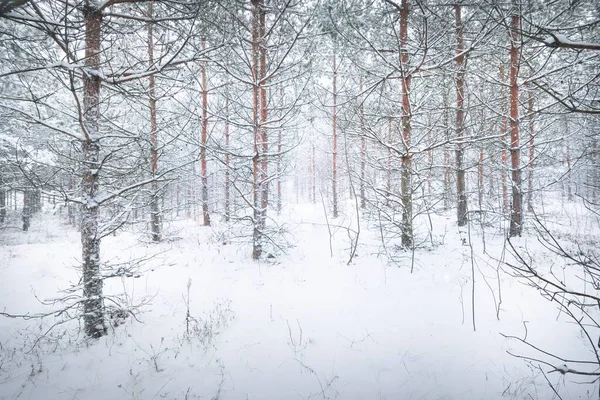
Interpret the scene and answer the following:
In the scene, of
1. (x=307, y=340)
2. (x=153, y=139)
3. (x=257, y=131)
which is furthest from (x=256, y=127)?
(x=307, y=340)

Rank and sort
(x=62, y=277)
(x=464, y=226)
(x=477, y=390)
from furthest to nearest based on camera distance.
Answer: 1. (x=464, y=226)
2. (x=62, y=277)
3. (x=477, y=390)

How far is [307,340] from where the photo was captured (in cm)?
369

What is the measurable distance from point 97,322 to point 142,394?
5.28 ft

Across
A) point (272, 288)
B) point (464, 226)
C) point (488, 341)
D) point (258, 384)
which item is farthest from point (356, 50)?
point (464, 226)

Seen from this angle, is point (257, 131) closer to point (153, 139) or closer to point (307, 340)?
point (153, 139)

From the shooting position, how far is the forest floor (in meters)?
2.97

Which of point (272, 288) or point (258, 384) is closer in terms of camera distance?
point (258, 384)

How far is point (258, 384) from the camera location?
3.04 metres

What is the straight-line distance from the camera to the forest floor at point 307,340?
2971mm

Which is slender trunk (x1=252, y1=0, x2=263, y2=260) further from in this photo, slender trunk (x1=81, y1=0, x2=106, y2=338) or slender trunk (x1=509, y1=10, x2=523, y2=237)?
slender trunk (x1=509, y1=10, x2=523, y2=237)

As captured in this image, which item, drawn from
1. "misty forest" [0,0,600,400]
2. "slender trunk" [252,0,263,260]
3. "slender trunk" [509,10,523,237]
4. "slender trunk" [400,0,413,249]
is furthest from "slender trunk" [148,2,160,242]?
"slender trunk" [509,10,523,237]

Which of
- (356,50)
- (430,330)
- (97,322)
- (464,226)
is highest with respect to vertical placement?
(356,50)

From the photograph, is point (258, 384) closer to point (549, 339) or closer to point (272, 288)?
point (272, 288)

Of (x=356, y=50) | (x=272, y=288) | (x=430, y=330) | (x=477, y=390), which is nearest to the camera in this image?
(x=477, y=390)
